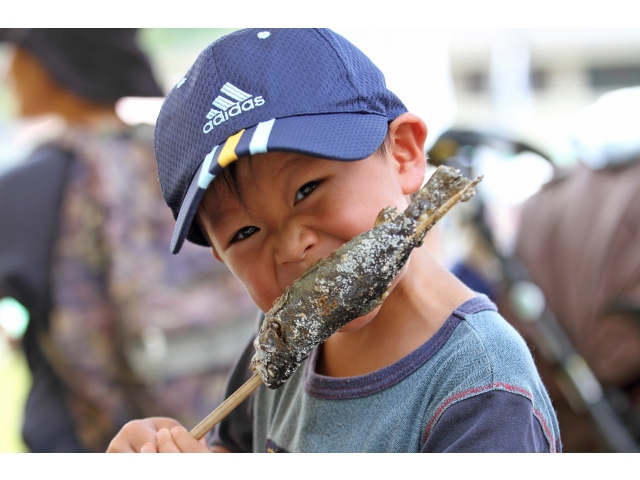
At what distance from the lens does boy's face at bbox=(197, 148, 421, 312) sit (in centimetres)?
97

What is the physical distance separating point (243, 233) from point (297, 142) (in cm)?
20

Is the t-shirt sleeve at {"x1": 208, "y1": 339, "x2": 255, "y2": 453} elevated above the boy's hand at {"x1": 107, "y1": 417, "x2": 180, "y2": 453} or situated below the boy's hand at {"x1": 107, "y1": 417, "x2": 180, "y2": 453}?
below

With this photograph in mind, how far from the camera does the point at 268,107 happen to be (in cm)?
94

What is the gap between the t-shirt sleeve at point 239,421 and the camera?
1.37 meters

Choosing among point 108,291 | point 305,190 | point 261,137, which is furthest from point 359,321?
point 108,291

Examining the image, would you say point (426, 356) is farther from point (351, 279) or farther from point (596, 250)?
point (596, 250)

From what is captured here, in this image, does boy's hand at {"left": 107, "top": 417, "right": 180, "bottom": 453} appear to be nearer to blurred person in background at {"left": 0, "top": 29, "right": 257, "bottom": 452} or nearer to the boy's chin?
the boy's chin

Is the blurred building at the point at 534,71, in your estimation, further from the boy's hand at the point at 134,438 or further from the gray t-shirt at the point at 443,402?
the boy's hand at the point at 134,438

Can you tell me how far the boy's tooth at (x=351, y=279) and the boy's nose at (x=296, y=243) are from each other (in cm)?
4

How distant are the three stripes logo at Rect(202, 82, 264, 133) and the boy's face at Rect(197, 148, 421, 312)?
7 cm

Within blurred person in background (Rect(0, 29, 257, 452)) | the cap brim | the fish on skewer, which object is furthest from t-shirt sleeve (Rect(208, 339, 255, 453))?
blurred person in background (Rect(0, 29, 257, 452))

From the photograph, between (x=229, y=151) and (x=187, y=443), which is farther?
(x=187, y=443)
